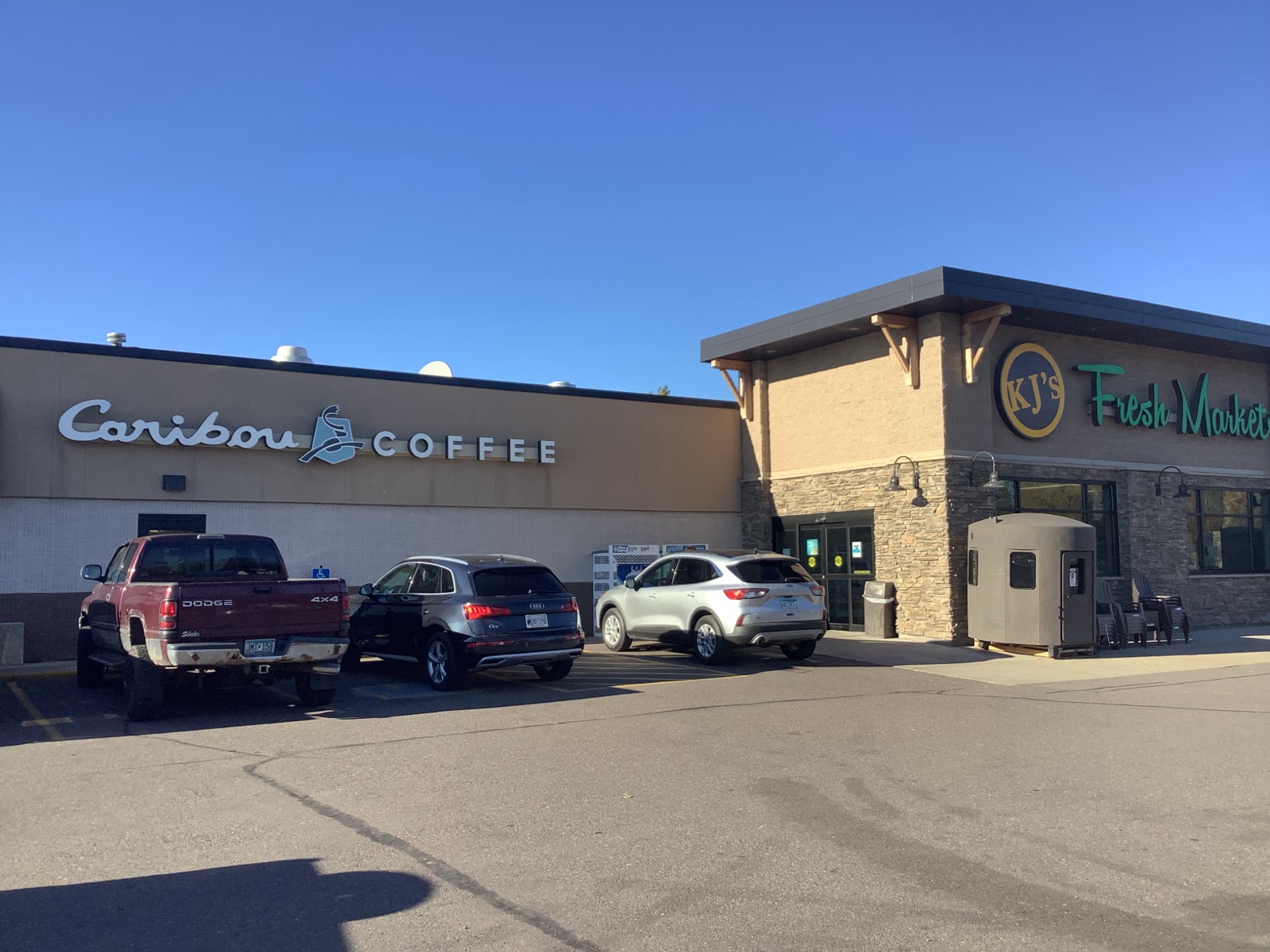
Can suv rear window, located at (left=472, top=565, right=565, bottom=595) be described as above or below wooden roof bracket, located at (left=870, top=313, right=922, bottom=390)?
below

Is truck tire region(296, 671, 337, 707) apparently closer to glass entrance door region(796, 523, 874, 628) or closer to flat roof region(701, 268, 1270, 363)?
glass entrance door region(796, 523, 874, 628)

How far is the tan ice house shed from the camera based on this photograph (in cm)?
1716

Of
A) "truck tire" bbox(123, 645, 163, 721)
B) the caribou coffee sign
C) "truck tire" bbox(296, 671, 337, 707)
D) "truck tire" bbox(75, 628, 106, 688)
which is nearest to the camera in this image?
"truck tire" bbox(123, 645, 163, 721)

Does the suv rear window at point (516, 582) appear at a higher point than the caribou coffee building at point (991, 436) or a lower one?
lower

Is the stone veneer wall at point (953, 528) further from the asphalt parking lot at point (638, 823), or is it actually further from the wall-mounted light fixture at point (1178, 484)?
the asphalt parking lot at point (638, 823)

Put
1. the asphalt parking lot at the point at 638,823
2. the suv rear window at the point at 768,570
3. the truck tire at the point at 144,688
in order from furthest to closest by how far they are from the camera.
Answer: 1. the suv rear window at the point at 768,570
2. the truck tire at the point at 144,688
3. the asphalt parking lot at the point at 638,823

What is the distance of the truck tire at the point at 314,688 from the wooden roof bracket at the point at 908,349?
12199 mm

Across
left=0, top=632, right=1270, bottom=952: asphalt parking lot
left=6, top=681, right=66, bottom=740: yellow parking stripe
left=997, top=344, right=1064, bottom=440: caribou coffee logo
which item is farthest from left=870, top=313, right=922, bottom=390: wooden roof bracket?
left=6, top=681, right=66, bottom=740: yellow parking stripe

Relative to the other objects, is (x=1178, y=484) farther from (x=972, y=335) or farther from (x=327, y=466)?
(x=327, y=466)

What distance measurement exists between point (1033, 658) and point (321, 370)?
521 inches

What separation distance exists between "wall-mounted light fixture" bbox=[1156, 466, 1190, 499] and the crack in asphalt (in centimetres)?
1961

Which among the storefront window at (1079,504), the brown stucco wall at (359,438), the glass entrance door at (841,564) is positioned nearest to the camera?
the brown stucco wall at (359,438)

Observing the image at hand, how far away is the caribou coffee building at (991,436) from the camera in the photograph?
19.1 metres

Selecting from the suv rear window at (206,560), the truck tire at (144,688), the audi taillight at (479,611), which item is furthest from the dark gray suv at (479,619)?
the truck tire at (144,688)
